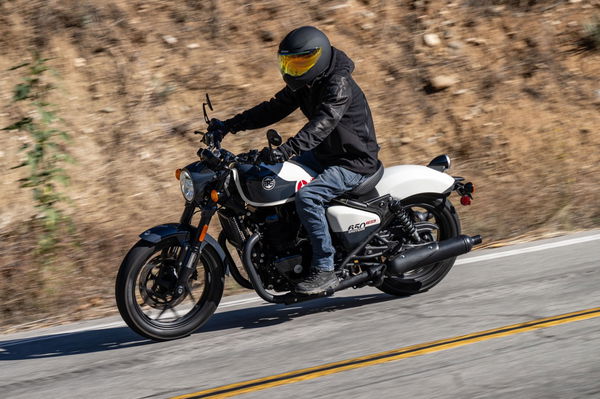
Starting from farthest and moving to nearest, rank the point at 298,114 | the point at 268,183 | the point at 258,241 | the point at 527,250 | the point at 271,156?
the point at 298,114, the point at 527,250, the point at 258,241, the point at 268,183, the point at 271,156

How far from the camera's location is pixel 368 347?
5.94m

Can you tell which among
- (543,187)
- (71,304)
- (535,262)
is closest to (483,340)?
(535,262)

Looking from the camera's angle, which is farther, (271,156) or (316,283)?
(316,283)

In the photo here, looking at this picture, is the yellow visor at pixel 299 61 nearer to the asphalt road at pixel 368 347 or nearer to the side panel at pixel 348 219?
the side panel at pixel 348 219

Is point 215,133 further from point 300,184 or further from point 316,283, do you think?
point 316,283

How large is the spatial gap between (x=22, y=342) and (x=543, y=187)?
633cm

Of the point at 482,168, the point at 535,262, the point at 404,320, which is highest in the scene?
the point at 404,320

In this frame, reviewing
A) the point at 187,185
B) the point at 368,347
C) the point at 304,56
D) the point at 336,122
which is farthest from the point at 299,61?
the point at 368,347

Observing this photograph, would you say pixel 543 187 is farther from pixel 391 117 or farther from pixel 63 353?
pixel 63 353

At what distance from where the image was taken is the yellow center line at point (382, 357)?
531cm

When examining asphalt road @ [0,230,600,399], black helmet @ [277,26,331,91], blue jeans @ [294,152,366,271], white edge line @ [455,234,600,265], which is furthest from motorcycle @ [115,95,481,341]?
white edge line @ [455,234,600,265]

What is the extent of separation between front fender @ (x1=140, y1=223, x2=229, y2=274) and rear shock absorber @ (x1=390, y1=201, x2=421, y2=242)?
4.57 feet

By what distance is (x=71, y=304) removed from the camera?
27.3ft

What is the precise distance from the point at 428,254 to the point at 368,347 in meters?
1.33
